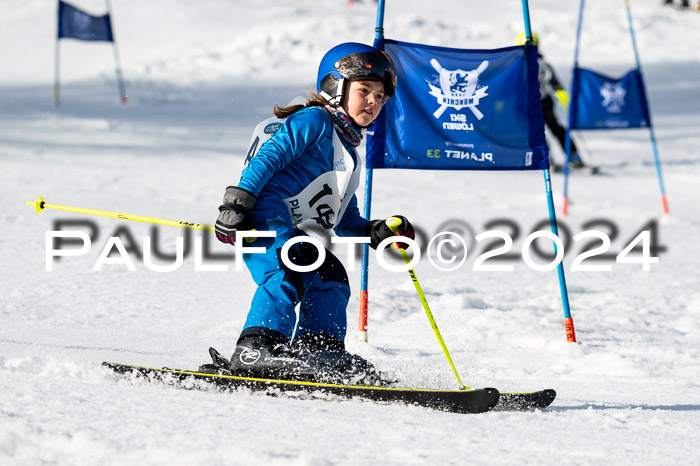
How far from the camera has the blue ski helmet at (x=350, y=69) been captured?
10.9 ft

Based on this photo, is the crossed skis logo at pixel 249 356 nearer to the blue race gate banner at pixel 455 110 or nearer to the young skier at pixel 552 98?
the blue race gate banner at pixel 455 110

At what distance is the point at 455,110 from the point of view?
437cm

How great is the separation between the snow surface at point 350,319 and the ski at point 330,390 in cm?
6

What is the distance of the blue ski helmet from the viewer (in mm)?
3311

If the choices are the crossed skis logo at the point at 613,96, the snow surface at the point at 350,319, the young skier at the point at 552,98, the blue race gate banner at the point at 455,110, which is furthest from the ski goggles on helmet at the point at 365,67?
the young skier at the point at 552,98

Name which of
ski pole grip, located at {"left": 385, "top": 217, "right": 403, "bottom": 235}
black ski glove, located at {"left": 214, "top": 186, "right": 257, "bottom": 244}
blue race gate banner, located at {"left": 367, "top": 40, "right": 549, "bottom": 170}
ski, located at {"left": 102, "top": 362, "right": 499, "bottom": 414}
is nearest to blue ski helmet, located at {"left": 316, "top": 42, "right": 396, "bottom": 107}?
A: ski pole grip, located at {"left": 385, "top": 217, "right": 403, "bottom": 235}

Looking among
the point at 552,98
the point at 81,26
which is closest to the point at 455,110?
the point at 552,98

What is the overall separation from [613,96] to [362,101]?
6.91 meters

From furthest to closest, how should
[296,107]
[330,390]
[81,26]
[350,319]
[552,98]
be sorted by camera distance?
[81,26] → [552,98] → [350,319] → [296,107] → [330,390]

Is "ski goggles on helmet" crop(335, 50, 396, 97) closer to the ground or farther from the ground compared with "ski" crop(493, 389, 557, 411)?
farther from the ground

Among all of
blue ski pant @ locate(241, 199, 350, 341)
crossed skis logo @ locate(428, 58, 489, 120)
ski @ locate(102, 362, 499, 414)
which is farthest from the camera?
crossed skis logo @ locate(428, 58, 489, 120)

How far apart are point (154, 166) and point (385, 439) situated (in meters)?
8.03

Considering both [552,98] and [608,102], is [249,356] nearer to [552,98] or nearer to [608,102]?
[608,102]

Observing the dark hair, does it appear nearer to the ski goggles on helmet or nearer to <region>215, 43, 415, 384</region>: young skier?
<region>215, 43, 415, 384</region>: young skier
